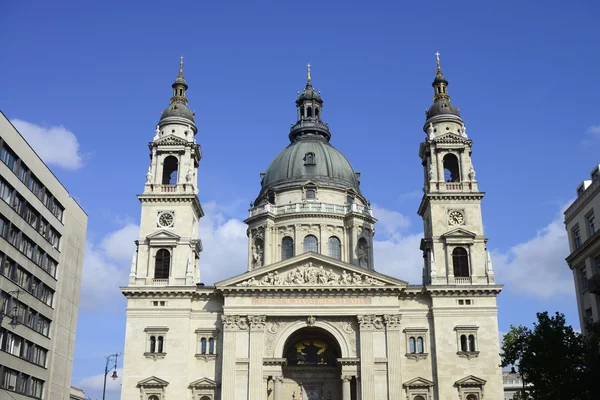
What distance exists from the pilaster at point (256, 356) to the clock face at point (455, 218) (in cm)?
1665

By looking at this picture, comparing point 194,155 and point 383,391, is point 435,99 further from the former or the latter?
point 383,391

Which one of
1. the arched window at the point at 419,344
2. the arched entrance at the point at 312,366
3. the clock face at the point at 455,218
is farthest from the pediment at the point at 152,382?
the clock face at the point at 455,218

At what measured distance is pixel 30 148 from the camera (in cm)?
4522

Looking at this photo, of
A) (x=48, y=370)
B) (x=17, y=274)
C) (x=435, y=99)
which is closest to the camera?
(x=17, y=274)

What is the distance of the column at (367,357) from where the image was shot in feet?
172

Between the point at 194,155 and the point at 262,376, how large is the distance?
19381mm

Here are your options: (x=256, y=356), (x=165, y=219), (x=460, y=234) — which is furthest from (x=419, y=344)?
(x=165, y=219)

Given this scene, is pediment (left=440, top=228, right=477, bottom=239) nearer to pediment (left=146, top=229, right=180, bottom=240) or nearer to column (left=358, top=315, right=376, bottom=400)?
column (left=358, top=315, right=376, bottom=400)

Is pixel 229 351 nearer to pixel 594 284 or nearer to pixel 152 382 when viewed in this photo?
pixel 152 382

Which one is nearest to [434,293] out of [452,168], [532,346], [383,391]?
[383,391]

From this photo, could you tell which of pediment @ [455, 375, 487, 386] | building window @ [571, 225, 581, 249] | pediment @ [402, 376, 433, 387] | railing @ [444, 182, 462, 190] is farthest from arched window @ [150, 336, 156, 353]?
building window @ [571, 225, 581, 249]

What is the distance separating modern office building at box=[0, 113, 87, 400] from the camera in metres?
41.3

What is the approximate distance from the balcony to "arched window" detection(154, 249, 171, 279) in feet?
101

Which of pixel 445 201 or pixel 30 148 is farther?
pixel 445 201
